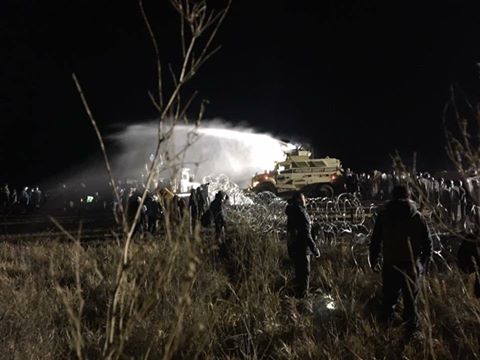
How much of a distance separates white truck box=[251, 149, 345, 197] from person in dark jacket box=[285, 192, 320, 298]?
16.6 m

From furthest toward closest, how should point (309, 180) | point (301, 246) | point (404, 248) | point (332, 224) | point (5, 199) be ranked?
point (5, 199) < point (309, 180) < point (332, 224) < point (301, 246) < point (404, 248)

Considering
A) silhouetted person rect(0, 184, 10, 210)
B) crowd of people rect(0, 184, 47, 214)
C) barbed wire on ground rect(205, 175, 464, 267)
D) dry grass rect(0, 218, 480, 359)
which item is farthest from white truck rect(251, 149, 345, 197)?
dry grass rect(0, 218, 480, 359)

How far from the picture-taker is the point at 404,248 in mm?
5961

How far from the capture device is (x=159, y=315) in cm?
634

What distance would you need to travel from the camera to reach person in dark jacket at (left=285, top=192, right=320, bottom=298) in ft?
25.8

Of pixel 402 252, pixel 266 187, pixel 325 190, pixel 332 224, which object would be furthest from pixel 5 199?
pixel 402 252

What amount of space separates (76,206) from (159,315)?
24697 millimetres

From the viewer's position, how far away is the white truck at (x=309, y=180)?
2473 centimetres

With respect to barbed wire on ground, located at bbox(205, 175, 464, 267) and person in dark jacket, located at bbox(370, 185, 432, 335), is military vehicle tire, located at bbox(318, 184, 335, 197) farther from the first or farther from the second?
person in dark jacket, located at bbox(370, 185, 432, 335)

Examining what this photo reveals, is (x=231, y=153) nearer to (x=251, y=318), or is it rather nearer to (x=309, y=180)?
(x=309, y=180)

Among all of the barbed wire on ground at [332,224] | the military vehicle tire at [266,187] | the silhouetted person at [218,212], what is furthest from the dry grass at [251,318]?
the military vehicle tire at [266,187]

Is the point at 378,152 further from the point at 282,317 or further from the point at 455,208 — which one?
the point at 282,317

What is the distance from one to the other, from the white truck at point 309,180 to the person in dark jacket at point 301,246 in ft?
54.5

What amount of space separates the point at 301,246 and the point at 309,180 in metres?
17.2
